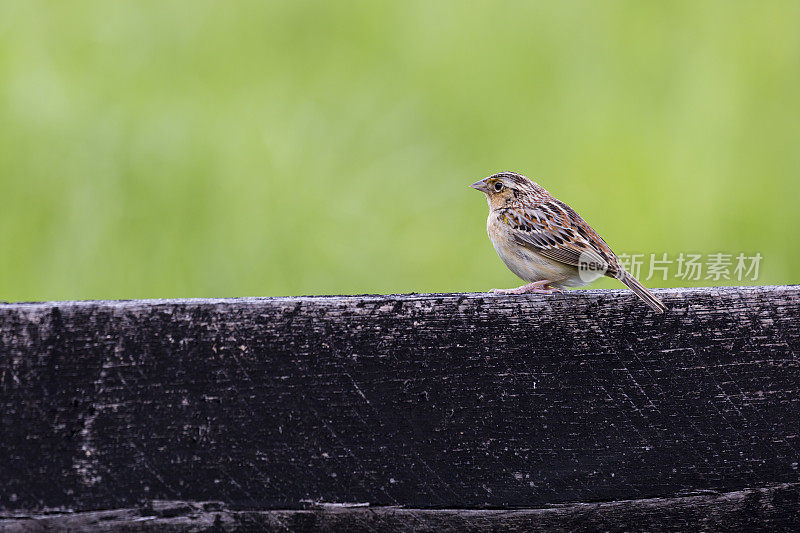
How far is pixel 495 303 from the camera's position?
1.78m

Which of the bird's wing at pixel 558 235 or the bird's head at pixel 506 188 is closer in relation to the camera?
the bird's wing at pixel 558 235

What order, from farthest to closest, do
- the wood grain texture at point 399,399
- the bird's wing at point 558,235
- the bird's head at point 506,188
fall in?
1. the bird's head at point 506,188
2. the bird's wing at point 558,235
3. the wood grain texture at point 399,399

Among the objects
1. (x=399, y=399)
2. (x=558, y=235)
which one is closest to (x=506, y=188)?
(x=558, y=235)

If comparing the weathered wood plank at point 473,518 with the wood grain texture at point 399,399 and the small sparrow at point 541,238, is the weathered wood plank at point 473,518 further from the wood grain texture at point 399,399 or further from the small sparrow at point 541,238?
the small sparrow at point 541,238

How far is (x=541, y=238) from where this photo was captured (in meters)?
3.61

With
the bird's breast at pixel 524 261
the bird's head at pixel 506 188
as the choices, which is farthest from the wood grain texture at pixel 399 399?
the bird's head at pixel 506 188

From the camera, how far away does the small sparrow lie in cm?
347

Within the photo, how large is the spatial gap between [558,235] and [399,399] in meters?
2.05

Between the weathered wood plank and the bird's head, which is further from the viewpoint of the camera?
the bird's head

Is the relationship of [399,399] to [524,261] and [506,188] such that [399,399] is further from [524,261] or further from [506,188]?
[506,188]

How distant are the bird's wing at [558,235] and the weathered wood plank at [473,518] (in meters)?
1.52

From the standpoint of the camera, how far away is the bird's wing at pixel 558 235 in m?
3.46

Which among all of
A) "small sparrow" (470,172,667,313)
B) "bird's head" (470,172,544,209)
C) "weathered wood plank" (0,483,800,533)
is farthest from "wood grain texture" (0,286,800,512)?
"bird's head" (470,172,544,209)

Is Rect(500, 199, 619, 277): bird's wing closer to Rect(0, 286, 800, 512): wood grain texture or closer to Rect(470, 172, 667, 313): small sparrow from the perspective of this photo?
Rect(470, 172, 667, 313): small sparrow
